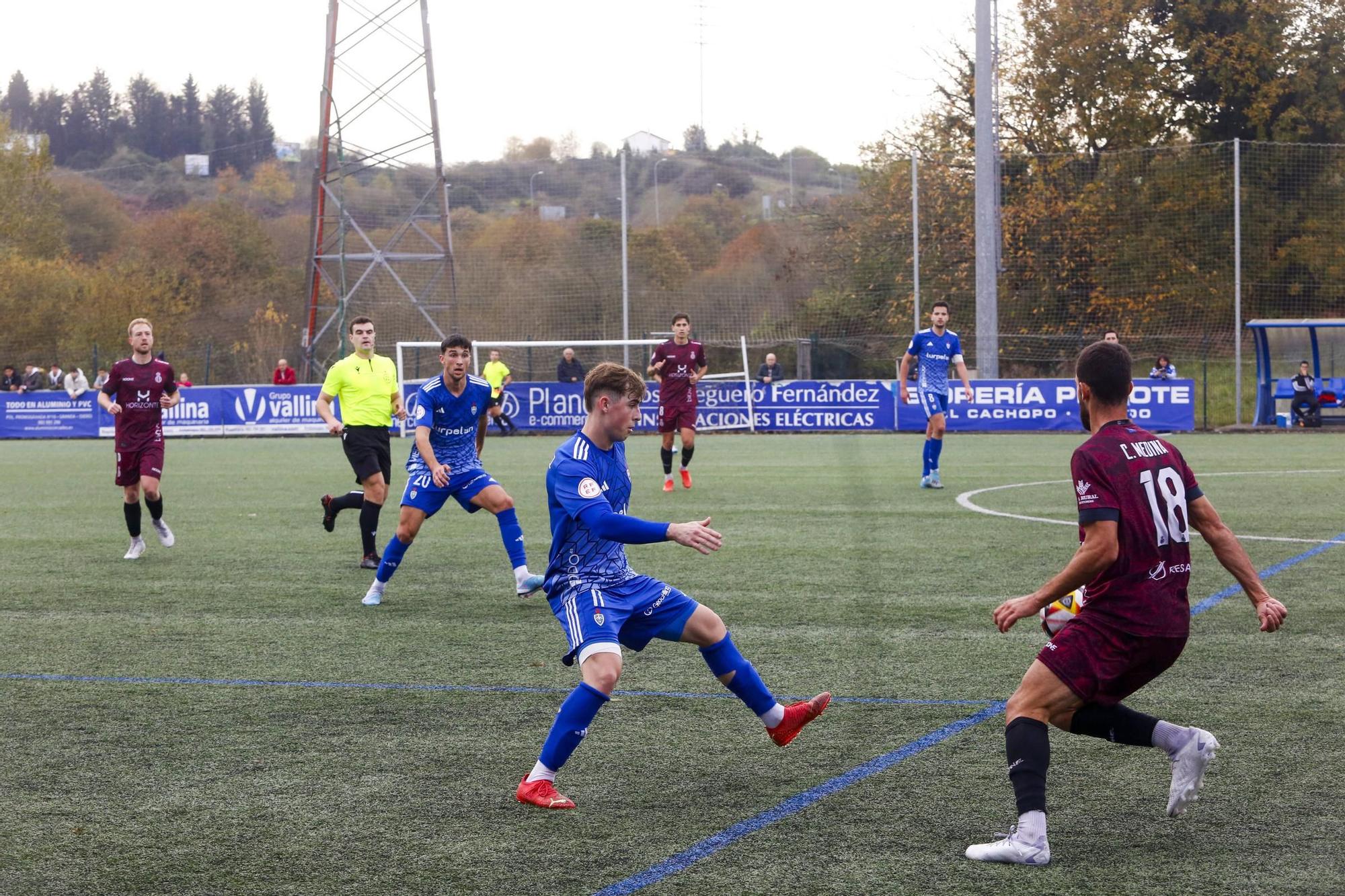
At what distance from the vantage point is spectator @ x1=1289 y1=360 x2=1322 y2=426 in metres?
27.8

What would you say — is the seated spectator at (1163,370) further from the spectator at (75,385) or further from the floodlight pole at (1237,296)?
the spectator at (75,385)

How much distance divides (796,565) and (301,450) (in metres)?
17.9

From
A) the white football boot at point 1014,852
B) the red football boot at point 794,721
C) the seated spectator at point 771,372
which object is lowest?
the white football boot at point 1014,852

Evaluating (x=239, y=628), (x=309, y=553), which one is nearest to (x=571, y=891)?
(x=239, y=628)

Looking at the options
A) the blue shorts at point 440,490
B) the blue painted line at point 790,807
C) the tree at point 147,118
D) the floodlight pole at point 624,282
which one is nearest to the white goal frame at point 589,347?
the floodlight pole at point 624,282

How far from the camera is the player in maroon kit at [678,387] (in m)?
17.1

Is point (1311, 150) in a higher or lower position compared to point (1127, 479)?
higher

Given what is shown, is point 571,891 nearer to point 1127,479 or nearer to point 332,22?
point 1127,479

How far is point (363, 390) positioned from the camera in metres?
10.8

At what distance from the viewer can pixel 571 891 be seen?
13.0ft

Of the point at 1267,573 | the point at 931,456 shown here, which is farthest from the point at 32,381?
the point at 1267,573

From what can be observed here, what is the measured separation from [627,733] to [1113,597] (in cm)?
234

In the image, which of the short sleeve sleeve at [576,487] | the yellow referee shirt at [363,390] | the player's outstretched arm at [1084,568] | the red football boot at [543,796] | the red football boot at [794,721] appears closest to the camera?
the player's outstretched arm at [1084,568]

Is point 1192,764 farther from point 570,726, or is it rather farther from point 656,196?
point 656,196
